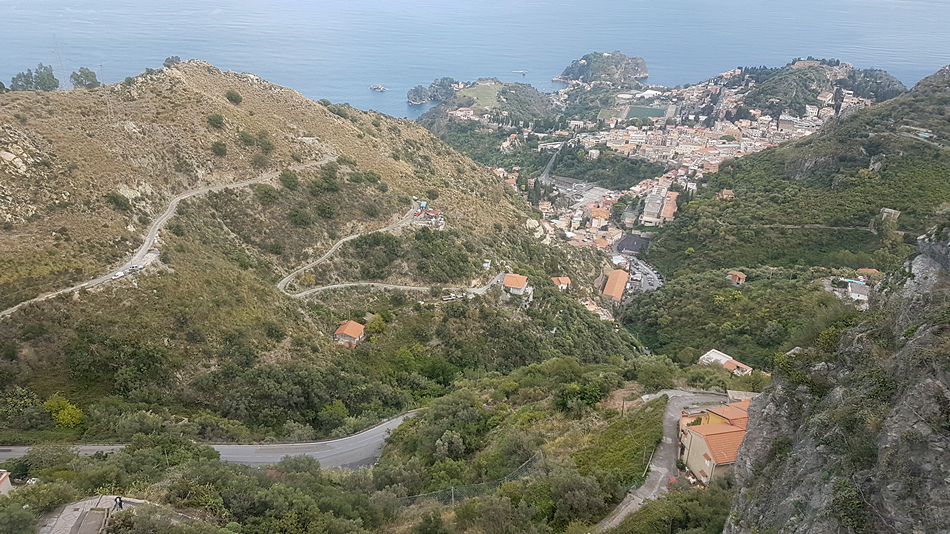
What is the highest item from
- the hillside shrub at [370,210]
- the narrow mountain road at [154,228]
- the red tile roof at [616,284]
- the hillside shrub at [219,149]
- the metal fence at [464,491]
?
the hillside shrub at [219,149]

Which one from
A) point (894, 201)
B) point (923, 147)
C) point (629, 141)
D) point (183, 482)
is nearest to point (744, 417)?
point (183, 482)

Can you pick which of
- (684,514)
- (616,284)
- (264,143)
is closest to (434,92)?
(616,284)

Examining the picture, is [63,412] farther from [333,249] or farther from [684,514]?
[684,514]

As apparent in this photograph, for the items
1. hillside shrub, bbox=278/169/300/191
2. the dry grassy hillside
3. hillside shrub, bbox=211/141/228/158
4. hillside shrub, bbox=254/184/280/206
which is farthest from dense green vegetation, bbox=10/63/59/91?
hillside shrub, bbox=254/184/280/206

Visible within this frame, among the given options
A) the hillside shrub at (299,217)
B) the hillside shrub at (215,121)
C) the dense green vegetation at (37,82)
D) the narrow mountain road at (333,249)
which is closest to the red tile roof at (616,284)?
the narrow mountain road at (333,249)

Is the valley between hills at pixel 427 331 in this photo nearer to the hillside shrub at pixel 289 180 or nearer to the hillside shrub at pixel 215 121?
the hillside shrub at pixel 215 121
